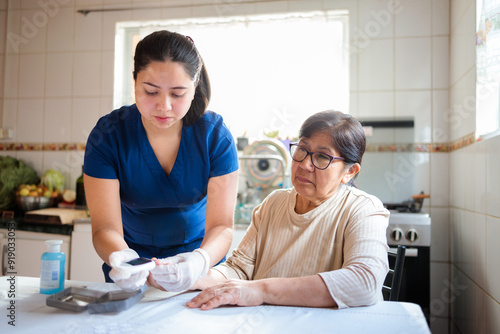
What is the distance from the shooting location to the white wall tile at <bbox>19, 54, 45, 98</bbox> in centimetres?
320

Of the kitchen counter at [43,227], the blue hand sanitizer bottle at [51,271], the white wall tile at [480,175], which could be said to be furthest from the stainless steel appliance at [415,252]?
the kitchen counter at [43,227]

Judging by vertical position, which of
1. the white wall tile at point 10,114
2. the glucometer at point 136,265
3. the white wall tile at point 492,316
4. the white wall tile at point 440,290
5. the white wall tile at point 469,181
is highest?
the white wall tile at point 10,114

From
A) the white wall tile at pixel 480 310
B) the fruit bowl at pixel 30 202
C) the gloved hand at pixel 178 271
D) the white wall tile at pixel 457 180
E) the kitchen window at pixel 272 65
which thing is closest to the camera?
the gloved hand at pixel 178 271

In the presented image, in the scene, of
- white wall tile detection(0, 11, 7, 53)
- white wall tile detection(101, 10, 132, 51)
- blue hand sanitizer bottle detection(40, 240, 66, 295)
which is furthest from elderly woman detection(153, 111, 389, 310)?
white wall tile detection(0, 11, 7, 53)

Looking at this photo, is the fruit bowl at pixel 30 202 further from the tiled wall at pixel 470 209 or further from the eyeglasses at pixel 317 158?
the tiled wall at pixel 470 209

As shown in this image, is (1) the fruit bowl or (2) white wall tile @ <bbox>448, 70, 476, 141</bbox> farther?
(1) the fruit bowl

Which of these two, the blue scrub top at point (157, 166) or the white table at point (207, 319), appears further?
the blue scrub top at point (157, 166)

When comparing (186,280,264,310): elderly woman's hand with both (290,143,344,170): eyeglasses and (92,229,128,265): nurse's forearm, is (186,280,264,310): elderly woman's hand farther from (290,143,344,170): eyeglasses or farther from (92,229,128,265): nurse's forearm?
(290,143,344,170): eyeglasses

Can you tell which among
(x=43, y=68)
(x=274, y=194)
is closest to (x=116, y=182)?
(x=274, y=194)

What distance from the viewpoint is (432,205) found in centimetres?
253

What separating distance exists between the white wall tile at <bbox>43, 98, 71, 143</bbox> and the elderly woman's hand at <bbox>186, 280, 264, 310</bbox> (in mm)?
2497

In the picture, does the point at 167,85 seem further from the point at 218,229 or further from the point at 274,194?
the point at 274,194

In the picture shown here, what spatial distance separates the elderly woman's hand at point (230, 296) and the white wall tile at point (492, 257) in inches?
39.1

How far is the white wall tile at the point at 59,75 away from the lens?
3.15 meters
